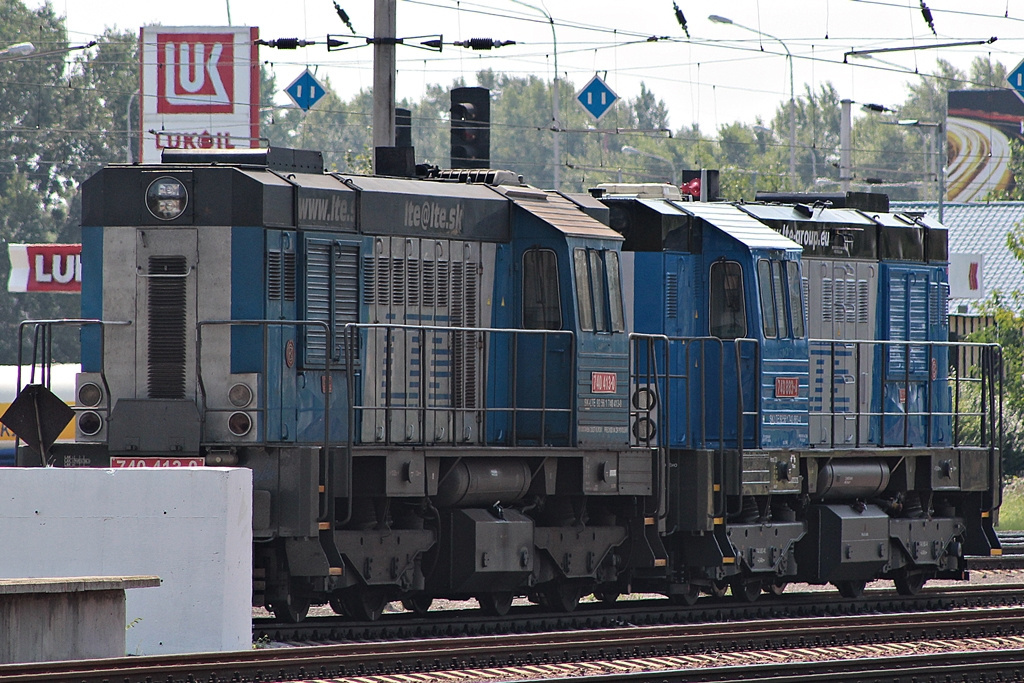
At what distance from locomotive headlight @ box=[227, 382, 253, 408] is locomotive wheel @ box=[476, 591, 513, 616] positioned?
3.15 m

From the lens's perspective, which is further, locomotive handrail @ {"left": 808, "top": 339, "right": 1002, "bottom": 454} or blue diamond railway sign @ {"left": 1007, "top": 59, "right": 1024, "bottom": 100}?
blue diamond railway sign @ {"left": 1007, "top": 59, "right": 1024, "bottom": 100}

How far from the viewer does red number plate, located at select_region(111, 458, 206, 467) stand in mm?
12977

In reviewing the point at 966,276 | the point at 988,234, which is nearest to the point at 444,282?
the point at 966,276

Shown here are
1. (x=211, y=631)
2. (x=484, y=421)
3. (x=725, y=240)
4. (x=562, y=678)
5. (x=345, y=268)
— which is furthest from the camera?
(x=725, y=240)

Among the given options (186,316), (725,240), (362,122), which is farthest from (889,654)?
(362,122)

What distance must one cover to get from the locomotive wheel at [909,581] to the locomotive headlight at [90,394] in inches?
366

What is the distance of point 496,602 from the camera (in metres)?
15.0

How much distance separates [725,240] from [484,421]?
11.2 feet

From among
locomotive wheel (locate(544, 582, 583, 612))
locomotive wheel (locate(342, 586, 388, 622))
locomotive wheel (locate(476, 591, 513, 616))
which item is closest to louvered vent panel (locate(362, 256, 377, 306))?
locomotive wheel (locate(342, 586, 388, 622))

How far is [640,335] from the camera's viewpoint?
15.6 metres

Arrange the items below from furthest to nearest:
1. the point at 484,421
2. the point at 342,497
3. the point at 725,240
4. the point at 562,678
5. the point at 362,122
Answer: the point at 362,122 → the point at 725,240 → the point at 484,421 → the point at 342,497 → the point at 562,678

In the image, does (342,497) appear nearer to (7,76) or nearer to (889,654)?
(889,654)

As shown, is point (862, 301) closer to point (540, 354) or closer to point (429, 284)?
point (540, 354)

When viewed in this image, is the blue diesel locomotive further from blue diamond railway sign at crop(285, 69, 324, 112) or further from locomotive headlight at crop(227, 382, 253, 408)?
blue diamond railway sign at crop(285, 69, 324, 112)
